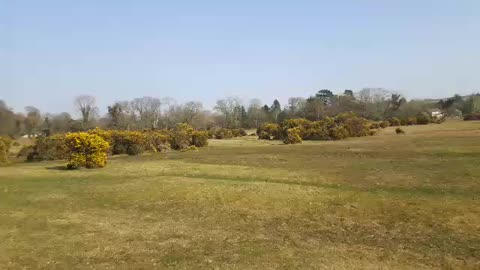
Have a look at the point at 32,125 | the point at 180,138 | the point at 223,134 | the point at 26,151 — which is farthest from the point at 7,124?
the point at 180,138

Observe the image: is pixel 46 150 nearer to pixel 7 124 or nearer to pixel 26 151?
pixel 26 151

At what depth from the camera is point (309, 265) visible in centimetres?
1112

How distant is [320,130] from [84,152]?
31853 mm

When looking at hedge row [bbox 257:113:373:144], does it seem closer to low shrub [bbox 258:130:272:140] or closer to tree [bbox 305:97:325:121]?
low shrub [bbox 258:130:272:140]

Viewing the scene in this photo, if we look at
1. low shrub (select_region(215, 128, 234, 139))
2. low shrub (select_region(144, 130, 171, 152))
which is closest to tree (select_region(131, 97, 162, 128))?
low shrub (select_region(215, 128, 234, 139))

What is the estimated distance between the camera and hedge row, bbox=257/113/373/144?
168 feet

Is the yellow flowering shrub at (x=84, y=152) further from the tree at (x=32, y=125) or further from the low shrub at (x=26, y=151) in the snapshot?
the tree at (x=32, y=125)

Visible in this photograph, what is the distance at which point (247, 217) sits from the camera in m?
15.7

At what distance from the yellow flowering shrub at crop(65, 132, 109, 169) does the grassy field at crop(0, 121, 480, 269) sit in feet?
6.11

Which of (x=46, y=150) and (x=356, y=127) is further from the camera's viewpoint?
(x=356, y=127)

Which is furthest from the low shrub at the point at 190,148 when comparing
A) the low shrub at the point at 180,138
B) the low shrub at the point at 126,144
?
the low shrub at the point at 126,144

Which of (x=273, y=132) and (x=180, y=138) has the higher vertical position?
(x=180, y=138)

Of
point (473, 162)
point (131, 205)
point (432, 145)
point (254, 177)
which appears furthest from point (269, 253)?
point (432, 145)

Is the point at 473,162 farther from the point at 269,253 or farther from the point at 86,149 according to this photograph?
the point at 86,149
